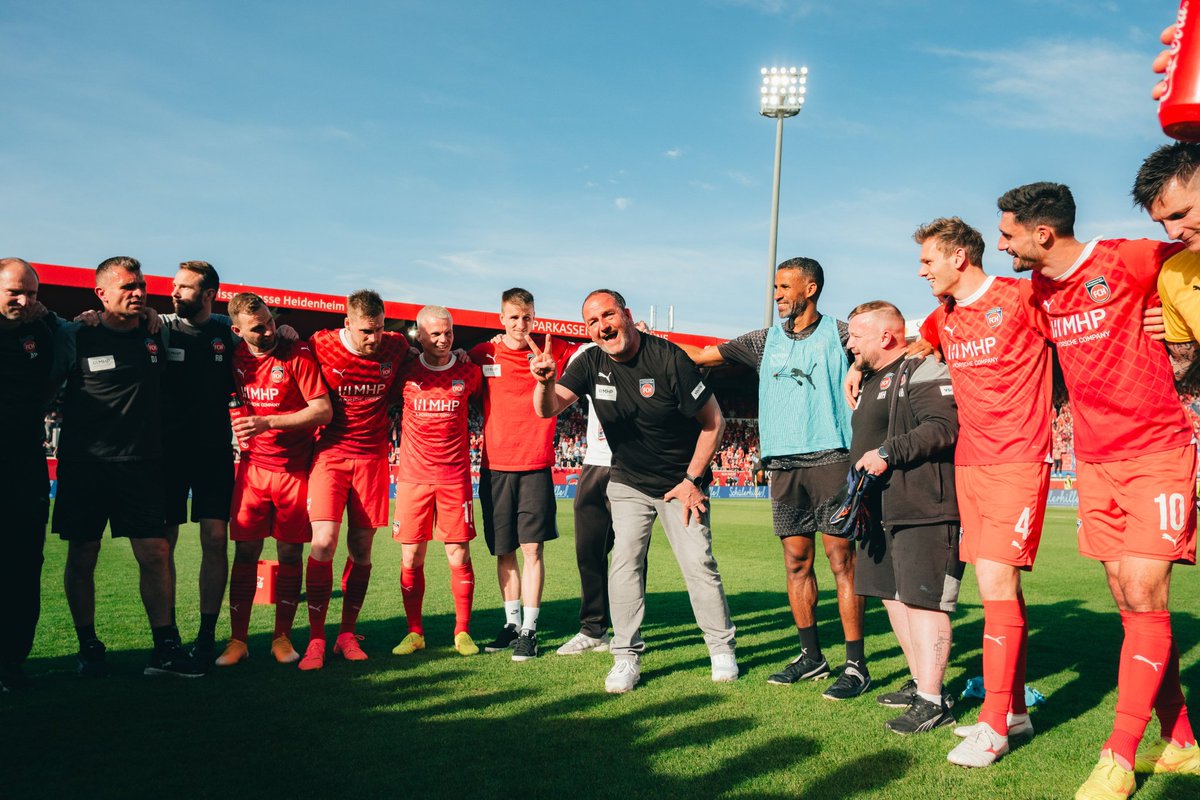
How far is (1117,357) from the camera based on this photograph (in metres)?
3.31

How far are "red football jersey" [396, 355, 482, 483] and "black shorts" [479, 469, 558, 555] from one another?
29 cm

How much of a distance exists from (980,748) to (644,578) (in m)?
2.07

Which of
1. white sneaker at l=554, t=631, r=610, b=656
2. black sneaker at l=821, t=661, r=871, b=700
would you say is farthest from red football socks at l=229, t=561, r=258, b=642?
black sneaker at l=821, t=661, r=871, b=700

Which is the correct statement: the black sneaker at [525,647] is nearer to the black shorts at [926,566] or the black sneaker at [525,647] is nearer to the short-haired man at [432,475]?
the short-haired man at [432,475]

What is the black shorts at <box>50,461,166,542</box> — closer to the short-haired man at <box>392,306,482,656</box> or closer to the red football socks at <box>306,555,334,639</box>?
the red football socks at <box>306,555,334,639</box>

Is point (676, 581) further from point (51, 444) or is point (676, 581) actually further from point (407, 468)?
point (51, 444)

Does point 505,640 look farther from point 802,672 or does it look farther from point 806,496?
point 806,496

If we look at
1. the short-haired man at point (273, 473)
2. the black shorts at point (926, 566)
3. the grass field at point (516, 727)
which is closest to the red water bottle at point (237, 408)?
the short-haired man at point (273, 473)

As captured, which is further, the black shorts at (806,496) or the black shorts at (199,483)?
the black shorts at (199,483)

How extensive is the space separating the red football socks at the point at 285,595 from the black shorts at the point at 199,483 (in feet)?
1.71

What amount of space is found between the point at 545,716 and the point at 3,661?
3039 mm

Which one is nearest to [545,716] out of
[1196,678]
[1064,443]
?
[1196,678]

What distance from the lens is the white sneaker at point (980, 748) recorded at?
343 cm

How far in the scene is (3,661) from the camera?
453 cm
